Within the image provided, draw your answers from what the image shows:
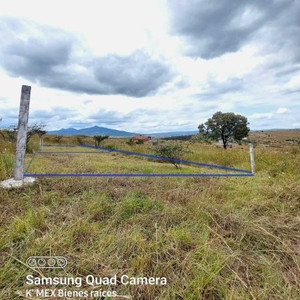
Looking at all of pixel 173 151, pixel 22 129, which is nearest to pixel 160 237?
pixel 22 129

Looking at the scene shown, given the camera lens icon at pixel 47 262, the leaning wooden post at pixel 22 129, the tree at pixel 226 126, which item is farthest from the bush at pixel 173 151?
the tree at pixel 226 126

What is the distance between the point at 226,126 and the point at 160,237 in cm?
3534

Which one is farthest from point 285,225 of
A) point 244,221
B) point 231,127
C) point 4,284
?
point 231,127

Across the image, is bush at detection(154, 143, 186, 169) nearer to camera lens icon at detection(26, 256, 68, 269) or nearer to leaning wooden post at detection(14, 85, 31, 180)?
leaning wooden post at detection(14, 85, 31, 180)

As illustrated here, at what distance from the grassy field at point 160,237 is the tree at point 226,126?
1289 inches

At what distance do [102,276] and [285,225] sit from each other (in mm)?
2056

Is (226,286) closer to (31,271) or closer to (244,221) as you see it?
(244,221)

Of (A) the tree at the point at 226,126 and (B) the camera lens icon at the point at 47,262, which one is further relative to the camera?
(A) the tree at the point at 226,126

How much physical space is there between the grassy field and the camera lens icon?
0.04m

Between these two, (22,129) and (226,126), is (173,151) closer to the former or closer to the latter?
(22,129)

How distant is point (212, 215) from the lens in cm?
265

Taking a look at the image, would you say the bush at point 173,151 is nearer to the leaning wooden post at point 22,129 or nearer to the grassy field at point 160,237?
the grassy field at point 160,237

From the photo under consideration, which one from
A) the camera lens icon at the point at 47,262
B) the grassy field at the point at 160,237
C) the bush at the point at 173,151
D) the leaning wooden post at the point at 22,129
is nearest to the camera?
the grassy field at the point at 160,237

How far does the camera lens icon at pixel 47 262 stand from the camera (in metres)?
1.78
